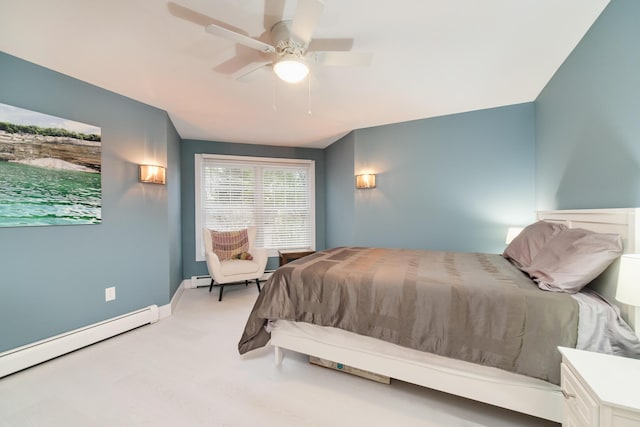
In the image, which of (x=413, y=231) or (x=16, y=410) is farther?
(x=413, y=231)

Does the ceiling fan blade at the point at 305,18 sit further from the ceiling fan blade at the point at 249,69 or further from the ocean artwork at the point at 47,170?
the ocean artwork at the point at 47,170

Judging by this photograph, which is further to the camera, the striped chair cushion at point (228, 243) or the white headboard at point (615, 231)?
the striped chair cushion at point (228, 243)

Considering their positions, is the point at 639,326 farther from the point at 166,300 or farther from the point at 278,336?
the point at 166,300

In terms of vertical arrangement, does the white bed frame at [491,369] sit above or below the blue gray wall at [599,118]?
below

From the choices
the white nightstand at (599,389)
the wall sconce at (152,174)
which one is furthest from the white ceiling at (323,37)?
the white nightstand at (599,389)

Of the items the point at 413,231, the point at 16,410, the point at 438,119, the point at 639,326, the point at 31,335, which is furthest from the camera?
the point at 413,231

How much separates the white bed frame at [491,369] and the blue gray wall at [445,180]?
1232mm

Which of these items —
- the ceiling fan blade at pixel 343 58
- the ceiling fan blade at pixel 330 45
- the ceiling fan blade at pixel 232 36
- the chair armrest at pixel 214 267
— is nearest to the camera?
the ceiling fan blade at pixel 232 36

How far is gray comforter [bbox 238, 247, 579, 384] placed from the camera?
50.2 inches

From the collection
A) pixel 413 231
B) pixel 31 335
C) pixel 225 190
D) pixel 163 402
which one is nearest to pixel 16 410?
pixel 31 335

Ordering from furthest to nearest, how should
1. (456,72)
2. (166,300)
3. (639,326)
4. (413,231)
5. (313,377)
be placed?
(413,231)
(166,300)
(456,72)
(313,377)
(639,326)

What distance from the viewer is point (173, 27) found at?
169cm

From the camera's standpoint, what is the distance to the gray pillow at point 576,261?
4.36ft

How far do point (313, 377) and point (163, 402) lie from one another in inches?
38.6
